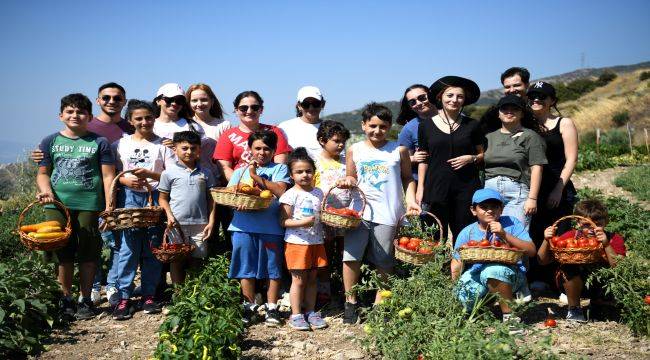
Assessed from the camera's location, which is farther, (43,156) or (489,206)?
(43,156)

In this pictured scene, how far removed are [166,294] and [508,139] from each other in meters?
4.03

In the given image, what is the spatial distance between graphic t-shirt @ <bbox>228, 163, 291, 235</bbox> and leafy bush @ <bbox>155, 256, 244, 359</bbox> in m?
0.64

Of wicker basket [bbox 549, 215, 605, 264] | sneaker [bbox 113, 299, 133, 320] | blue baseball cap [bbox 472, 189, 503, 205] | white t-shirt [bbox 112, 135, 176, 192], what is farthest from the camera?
white t-shirt [bbox 112, 135, 176, 192]

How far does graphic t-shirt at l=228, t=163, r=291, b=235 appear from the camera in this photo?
5219 millimetres

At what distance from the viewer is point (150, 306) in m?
5.60

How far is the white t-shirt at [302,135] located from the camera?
581cm

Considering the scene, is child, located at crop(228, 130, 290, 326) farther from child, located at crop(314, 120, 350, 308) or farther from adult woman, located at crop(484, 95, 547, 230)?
adult woman, located at crop(484, 95, 547, 230)

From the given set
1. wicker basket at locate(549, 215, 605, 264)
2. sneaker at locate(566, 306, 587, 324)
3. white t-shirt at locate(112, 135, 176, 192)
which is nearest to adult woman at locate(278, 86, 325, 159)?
white t-shirt at locate(112, 135, 176, 192)

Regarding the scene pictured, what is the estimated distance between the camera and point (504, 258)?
4.41m

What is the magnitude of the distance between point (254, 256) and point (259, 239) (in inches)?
6.8

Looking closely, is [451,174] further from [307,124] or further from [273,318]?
[273,318]

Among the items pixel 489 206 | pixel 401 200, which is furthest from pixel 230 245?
pixel 489 206

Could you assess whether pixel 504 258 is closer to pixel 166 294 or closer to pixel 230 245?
pixel 230 245

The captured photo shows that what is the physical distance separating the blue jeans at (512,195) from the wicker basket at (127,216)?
3285 millimetres
